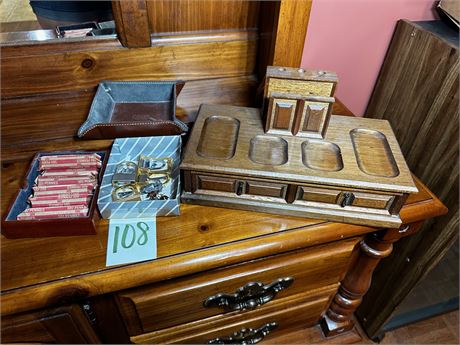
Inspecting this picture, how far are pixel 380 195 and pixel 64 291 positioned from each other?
51 cm

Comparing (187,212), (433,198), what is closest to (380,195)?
(433,198)

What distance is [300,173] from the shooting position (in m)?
0.54

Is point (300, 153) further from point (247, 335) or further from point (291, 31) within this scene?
point (247, 335)

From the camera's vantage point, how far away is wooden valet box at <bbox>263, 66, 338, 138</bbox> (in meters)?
0.56

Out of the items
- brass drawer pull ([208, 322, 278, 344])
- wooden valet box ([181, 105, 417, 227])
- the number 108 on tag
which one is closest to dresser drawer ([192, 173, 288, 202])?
wooden valet box ([181, 105, 417, 227])

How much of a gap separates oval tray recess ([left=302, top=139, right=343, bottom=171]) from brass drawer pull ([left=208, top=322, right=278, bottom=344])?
481 mm

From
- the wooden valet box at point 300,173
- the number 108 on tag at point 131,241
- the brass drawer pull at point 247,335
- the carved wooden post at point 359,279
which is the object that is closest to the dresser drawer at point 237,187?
the wooden valet box at point 300,173

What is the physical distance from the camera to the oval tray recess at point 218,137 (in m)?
0.57

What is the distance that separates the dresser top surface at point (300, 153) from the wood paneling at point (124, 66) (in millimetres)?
145

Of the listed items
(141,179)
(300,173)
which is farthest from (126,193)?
(300,173)

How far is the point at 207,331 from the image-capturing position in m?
0.77

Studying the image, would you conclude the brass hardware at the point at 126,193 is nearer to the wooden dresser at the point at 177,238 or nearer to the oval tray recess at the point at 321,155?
the wooden dresser at the point at 177,238

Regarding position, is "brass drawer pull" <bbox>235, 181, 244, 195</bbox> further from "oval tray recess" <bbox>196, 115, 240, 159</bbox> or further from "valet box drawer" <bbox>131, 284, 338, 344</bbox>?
"valet box drawer" <bbox>131, 284, 338, 344</bbox>

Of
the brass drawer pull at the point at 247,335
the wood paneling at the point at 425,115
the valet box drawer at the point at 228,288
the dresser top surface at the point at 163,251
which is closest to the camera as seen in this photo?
the dresser top surface at the point at 163,251
